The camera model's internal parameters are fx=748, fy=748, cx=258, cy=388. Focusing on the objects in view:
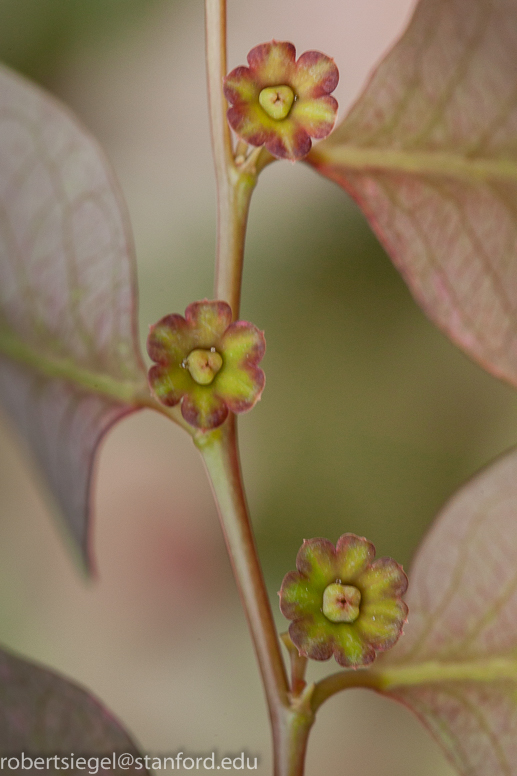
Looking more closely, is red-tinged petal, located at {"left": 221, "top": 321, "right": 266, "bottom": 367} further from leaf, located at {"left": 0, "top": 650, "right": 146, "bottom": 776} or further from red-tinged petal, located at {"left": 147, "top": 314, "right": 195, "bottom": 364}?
leaf, located at {"left": 0, "top": 650, "right": 146, "bottom": 776}

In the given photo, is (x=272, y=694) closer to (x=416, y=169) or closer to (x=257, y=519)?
(x=257, y=519)

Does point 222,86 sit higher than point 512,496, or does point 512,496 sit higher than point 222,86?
point 222,86

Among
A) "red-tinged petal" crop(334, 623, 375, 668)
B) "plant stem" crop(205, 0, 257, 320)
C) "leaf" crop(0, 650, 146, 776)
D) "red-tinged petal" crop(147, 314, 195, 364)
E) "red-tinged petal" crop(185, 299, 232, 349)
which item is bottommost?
"leaf" crop(0, 650, 146, 776)

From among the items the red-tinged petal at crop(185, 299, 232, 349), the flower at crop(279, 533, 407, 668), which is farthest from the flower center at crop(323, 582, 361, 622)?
the red-tinged petal at crop(185, 299, 232, 349)

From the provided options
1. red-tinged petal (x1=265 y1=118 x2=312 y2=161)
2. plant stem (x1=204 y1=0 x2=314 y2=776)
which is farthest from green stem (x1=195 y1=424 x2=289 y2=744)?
red-tinged petal (x1=265 y1=118 x2=312 y2=161)

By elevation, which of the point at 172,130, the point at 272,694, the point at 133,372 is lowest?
the point at 272,694

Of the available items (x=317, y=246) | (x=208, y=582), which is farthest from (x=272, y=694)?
(x=317, y=246)


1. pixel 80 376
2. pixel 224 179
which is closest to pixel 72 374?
pixel 80 376

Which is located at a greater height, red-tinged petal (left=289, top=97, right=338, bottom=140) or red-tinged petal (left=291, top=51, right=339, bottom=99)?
red-tinged petal (left=291, top=51, right=339, bottom=99)
